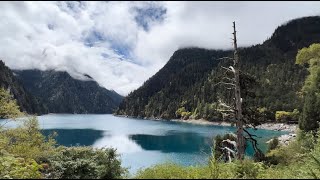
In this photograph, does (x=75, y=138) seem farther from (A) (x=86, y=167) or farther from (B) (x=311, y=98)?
(A) (x=86, y=167)

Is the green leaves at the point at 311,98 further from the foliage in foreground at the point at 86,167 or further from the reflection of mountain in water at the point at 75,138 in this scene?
the reflection of mountain in water at the point at 75,138

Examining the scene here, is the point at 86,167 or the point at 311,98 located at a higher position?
the point at 311,98

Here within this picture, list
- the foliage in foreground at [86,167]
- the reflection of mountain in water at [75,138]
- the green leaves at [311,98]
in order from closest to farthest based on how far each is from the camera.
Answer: the foliage in foreground at [86,167] < the green leaves at [311,98] < the reflection of mountain in water at [75,138]

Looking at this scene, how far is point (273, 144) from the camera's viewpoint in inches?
3103

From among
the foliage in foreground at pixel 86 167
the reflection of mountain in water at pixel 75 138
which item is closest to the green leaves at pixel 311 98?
the foliage in foreground at pixel 86 167

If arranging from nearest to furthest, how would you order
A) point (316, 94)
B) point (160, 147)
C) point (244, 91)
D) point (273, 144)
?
point (244, 91) → point (316, 94) → point (273, 144) → point (160, 147)

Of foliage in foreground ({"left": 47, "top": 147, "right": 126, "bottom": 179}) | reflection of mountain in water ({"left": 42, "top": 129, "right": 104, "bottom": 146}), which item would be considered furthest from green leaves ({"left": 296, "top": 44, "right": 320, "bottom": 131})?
reflection of mountain in water ({"left": 42, "top": 129, "right": 104, "bottom": 146})

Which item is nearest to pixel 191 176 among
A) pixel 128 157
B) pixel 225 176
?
pixel 225 176

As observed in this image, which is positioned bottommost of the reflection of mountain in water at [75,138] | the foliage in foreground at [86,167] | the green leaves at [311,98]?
the reflection of mountain in water at [75,138]

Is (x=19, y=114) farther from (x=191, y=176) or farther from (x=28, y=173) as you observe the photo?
(x=191, y=176)

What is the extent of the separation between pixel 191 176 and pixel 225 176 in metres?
1.12

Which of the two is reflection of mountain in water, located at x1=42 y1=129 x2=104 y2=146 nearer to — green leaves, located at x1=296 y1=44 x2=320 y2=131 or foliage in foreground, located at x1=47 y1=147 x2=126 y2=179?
green leaves, located at x1=296 y1=44 x2=320 y2=131

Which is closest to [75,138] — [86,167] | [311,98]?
[311,98]

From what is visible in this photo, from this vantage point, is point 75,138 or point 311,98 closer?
point 311,98
